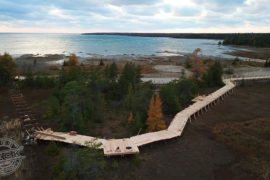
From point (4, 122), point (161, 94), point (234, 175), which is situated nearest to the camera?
point (234, 175)

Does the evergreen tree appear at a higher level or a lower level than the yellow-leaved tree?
higher

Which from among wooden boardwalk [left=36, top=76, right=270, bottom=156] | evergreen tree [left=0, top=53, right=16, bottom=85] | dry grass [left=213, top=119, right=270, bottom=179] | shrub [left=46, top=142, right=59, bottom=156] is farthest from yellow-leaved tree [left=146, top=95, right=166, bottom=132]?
evergreen tree [left=0, top=53, right=16, bottom=85]

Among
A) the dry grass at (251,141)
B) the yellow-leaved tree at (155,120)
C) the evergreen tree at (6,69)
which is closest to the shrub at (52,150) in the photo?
the yellow-leaved tree at (155,120)

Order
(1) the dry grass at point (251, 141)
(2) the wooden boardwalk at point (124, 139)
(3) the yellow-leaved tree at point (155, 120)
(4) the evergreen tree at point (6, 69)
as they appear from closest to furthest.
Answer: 1. (1) the dry grass at point (251, 141)
2. (2) the wooden boardwalk at point (124, 139)
3. (3) the yellow-leaved tree at point (155, 120)
4. (4) the evergreen tree at point (6, 69)

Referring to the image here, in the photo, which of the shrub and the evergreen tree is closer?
the shrub

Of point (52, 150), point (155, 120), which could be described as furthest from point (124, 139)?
point (52, 150)

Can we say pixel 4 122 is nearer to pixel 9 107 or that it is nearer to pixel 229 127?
pixel 9 107

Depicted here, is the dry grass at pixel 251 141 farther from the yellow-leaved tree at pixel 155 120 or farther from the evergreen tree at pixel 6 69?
the evergreen tree at pixel 6 69

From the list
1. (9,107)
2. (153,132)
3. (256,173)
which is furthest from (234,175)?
(9,107)

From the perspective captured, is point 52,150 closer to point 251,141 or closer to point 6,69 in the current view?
point 251,141

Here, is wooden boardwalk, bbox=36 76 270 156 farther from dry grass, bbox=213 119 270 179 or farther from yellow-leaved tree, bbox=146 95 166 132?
dry grass, bbox=213 119 270 179

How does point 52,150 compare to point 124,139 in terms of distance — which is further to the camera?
point 124,139
